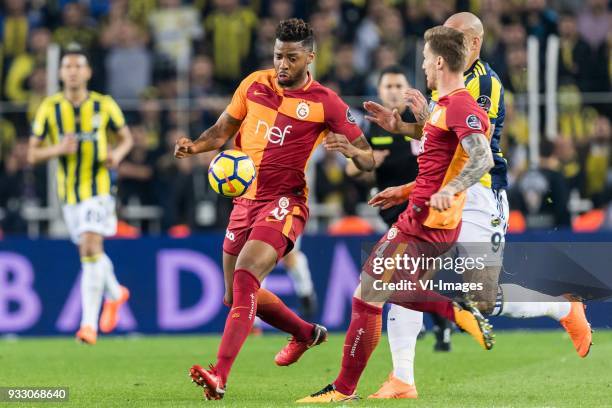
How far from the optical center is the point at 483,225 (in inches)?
346

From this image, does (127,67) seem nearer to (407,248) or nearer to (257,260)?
(257,260)

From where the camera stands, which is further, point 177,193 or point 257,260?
point 177,193

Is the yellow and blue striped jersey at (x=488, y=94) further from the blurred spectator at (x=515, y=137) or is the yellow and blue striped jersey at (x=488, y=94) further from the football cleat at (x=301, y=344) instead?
the blurred spectator at (x=515, y=137)

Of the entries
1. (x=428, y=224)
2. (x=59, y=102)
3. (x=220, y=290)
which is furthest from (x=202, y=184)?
(x=428, y=224)

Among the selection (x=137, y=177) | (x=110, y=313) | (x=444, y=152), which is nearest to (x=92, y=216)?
(x=110, y=313)

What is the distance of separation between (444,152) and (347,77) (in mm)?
8253

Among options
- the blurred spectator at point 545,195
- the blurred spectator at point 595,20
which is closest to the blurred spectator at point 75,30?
the blurred spectator at point 545,195

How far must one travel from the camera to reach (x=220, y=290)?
14523mm

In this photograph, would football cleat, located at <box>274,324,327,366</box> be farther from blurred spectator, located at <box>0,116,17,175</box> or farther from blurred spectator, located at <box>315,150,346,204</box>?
blurred spectator, located at <box>0,116,17,175</box>

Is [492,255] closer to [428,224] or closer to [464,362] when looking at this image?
[428,224]

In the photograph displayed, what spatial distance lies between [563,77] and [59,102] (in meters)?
5.75

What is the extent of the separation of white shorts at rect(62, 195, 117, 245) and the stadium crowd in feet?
8.77

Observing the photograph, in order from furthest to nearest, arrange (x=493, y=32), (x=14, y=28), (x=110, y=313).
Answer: (x=14, y=28) → (x=493, y=32) → (x=110, y=313)

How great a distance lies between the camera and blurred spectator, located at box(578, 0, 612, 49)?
1677 centimetres
